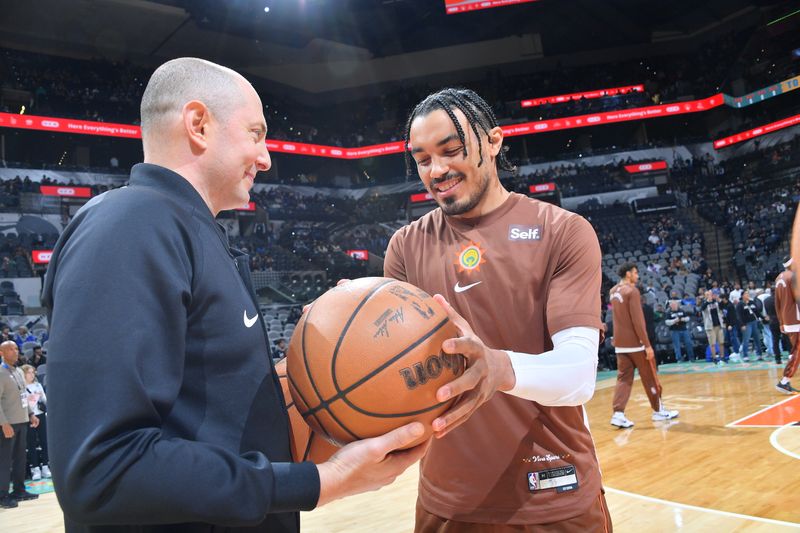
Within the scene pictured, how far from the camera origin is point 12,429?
6000 millimetres

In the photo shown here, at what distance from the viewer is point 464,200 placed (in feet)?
6.40

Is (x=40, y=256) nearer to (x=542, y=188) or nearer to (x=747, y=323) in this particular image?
(x=542, y=188)

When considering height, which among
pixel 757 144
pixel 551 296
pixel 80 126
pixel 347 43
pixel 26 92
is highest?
pixel 347 43

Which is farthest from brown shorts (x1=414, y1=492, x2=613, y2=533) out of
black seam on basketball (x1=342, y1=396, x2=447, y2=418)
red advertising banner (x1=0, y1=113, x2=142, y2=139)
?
Result: red advertising banner (x1=0, y1=113, x2=142, y2=139)

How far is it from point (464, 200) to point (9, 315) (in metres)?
15.4

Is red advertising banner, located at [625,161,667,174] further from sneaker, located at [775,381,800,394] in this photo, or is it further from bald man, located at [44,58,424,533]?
bald man, located at [44,58,424,533]

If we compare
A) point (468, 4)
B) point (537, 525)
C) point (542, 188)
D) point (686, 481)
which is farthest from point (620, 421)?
point (542, 188)

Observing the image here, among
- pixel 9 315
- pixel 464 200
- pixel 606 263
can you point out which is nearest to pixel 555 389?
pixel 464 200

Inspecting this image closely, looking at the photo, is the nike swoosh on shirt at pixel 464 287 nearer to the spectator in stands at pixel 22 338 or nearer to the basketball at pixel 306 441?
the basketball at pixel 306 441

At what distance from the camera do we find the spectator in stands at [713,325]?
12484 millimetres

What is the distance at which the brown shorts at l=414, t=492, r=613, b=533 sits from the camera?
1.71 m

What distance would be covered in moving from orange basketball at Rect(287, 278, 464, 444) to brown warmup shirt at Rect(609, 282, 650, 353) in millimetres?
6148

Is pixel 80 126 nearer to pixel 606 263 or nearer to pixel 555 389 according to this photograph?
pixel 606 263

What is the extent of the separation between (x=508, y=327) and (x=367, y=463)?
2.50 ft
